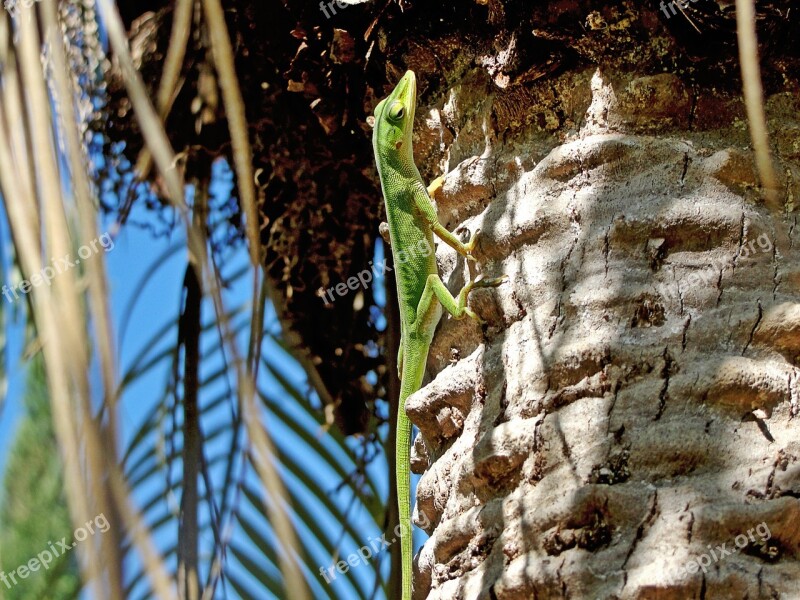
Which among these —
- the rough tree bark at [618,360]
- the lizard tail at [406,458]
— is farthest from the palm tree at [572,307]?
the lizard tail at [406,458]

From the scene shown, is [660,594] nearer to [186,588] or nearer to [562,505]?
[562,505]

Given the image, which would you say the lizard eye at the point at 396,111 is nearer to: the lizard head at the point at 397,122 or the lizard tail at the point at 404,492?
the lizard head at the point at 397,122

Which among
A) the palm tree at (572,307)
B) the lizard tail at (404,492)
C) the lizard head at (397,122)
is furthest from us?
the lizard head at (397,122)

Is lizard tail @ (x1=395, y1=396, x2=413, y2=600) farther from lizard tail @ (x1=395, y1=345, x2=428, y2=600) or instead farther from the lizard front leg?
the lizard front leg

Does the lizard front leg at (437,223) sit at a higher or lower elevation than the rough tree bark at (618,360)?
higher

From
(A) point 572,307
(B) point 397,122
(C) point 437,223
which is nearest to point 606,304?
(A) point 572,307

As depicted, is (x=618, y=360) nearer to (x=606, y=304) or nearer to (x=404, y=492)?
(x=606, y=304)

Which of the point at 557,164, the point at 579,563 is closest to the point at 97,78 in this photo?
the point at 557,164

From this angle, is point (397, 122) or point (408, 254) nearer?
point (397, 122)
